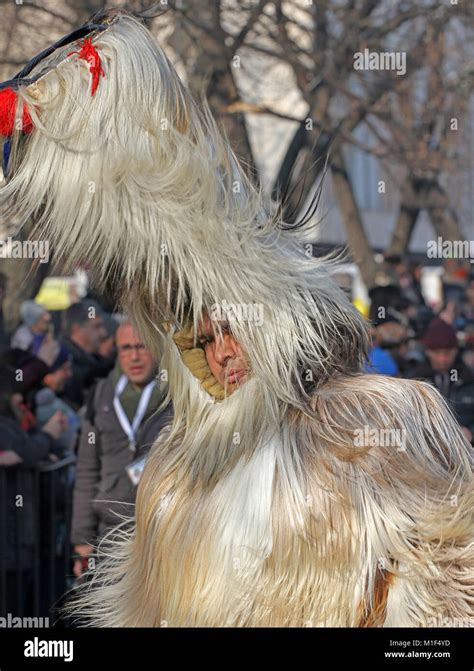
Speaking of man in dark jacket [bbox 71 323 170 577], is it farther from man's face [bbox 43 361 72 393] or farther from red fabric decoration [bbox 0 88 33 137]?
red fabric decoration [bbox 0 88 33 137]

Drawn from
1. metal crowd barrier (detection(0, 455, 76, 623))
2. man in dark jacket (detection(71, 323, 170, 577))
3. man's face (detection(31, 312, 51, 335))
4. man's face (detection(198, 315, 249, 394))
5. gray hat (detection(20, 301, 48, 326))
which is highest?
gray hat (detection(20, 301, 48, 326))

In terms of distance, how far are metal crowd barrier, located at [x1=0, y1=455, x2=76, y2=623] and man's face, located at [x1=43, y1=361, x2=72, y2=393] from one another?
1.21 metres

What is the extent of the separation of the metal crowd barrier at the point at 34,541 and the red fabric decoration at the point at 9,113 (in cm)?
399

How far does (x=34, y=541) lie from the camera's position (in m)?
6.47

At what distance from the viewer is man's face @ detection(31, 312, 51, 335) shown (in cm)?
897

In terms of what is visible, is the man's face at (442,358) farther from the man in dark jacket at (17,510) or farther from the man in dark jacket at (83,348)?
the man in dark jacket at (17,510)

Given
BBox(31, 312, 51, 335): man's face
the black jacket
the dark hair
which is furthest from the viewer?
the dark hair

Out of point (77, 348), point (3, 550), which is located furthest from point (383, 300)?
point (3, 550)

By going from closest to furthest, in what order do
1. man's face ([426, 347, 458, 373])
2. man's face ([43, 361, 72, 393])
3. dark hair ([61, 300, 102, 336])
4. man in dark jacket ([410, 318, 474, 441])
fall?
man in dark jacket ([410, 318, 474, 441]) < man's face ([426, 347, 458, 373]) < man's face ([43, 361, 72, 393]) < dark hair ([61, 300, 102, 336])

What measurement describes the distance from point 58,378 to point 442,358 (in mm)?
2862

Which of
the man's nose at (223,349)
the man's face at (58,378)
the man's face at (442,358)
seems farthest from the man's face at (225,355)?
the man's face at (58,378)

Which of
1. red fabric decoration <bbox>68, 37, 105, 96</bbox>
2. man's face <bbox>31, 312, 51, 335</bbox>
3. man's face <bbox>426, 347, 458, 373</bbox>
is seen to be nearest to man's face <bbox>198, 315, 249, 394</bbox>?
red fabric decoration <bbox>68, 37, 105, 96</bbox>

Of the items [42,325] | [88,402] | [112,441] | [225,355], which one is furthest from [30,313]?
[225,355]
